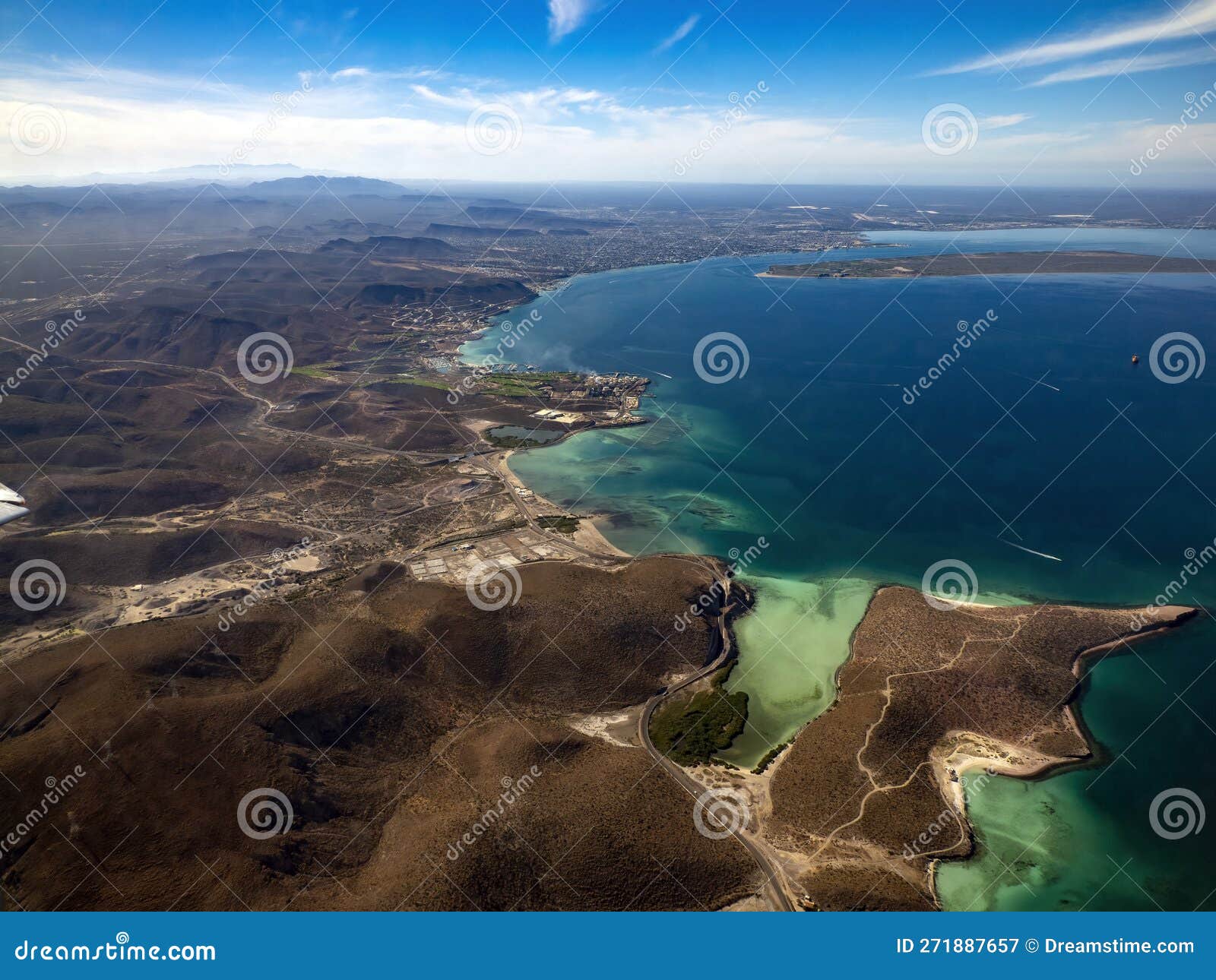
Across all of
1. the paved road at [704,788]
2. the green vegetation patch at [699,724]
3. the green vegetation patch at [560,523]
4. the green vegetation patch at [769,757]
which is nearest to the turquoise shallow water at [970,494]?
the green vegetation patch at [769,757]

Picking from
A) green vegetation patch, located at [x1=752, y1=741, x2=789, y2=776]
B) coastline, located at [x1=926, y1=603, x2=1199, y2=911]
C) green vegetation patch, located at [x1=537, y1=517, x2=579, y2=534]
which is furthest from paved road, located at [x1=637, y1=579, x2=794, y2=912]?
green vegetation patch, located at [x1=537, y1=517, x2=579, y2=534]

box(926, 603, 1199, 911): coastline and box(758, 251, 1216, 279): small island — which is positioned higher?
box(758, 251, 1216, 279): small island

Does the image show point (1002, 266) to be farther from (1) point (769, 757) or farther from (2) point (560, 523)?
(1) point (769, 757)

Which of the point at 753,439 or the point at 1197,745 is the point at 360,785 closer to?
the point at 1197,745

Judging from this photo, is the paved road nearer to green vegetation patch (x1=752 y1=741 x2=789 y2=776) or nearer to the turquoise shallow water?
the turquoise shallow water

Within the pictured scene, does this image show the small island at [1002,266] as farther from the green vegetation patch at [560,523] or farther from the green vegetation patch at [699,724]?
the green vegetation patch at [699,724]

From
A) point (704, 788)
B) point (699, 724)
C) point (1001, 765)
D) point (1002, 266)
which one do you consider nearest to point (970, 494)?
point (1001, 765)
